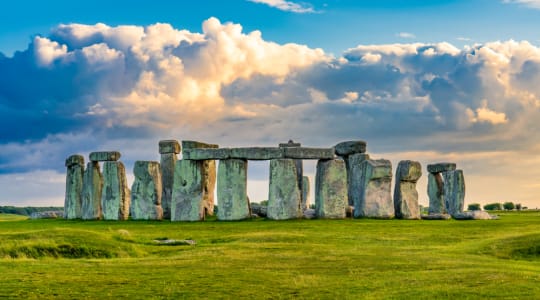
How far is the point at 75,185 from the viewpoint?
4903 cm

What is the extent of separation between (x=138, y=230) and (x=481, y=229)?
1679 centimetres

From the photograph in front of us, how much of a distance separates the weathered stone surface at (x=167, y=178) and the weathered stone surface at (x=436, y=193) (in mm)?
17467

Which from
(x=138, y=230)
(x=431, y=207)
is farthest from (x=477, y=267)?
(x=431, y=207)

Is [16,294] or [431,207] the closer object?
[16,294]

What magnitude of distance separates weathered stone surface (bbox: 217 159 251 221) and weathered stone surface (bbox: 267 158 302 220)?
1.56 meters

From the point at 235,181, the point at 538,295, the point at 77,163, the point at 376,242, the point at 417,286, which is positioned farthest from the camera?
the point at 77,163

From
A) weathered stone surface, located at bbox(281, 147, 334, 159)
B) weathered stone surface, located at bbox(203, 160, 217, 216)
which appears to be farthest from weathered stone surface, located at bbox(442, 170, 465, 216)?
weathered stone surface, located at bbox(203, 160, 217, 216)

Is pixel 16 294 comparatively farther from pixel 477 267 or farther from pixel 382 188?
pixel 382 188

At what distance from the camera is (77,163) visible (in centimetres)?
4884

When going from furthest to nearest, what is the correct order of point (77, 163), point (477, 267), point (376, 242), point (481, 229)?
point (77, 163) < point (481, 229) < point (376, 242) < point (477, 267)

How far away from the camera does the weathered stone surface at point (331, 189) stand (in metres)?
41.1

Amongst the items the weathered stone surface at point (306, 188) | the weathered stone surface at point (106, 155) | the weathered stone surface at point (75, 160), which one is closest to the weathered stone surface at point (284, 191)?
the weathered stone surface at point (106, 155)

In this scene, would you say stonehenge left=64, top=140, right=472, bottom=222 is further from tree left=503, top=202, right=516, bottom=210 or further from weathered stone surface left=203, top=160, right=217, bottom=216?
tree left=503, top=202, right=516, bottom=210

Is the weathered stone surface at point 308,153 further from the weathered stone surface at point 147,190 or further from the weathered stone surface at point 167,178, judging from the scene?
the weathered stone surface at point 167,178
